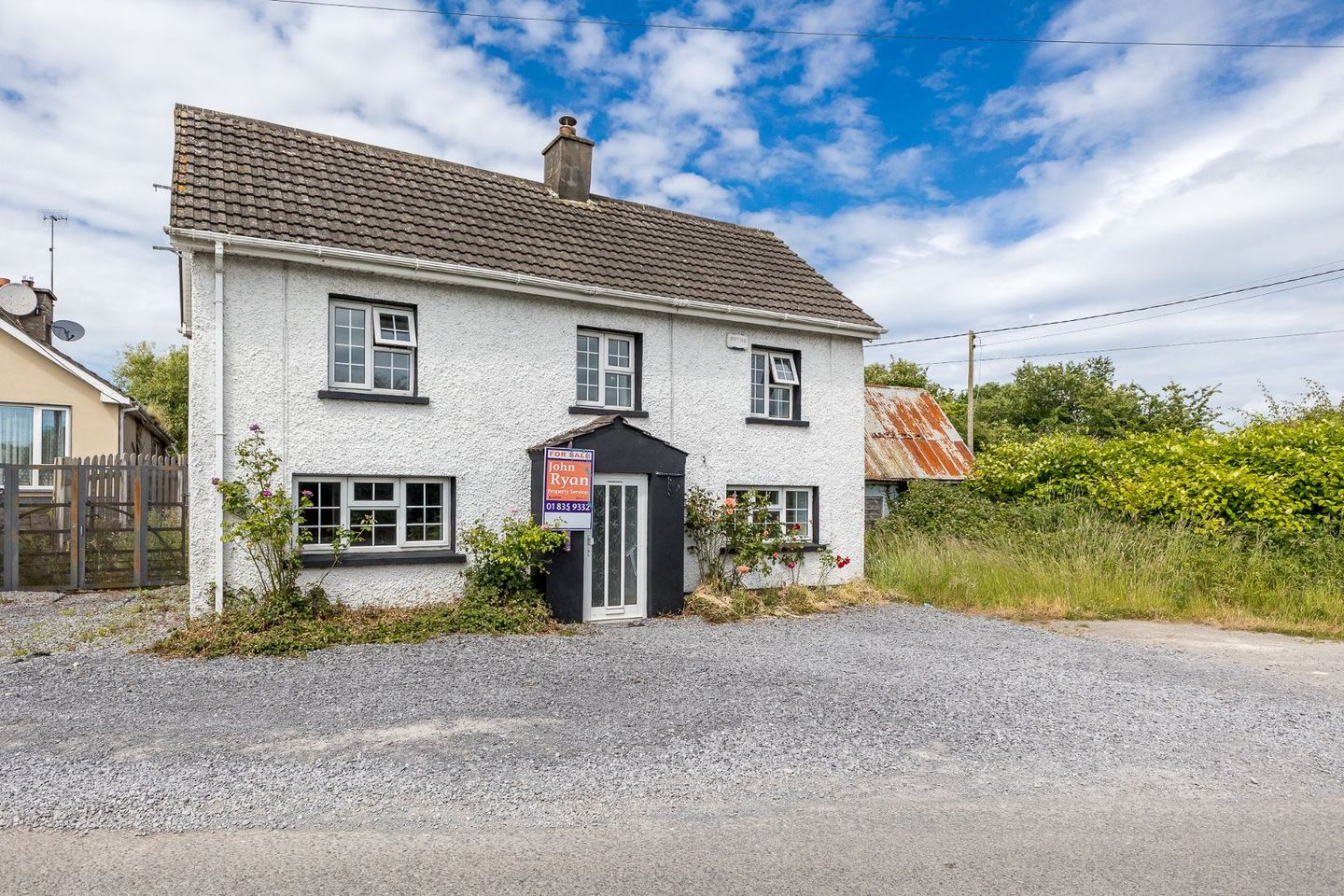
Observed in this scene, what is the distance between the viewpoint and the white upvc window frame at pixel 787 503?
14.3 meters

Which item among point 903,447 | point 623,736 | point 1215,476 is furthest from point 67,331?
point 1215,476

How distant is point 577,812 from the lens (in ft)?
16.2

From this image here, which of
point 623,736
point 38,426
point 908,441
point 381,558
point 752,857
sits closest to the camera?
point 752,857

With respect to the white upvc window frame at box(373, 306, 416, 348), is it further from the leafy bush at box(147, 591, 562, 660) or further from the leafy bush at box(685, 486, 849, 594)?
the leafy bush at box(685, 486, 849, 594)

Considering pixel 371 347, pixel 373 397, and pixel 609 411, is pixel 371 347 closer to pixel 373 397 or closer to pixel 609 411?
pixel 373 397

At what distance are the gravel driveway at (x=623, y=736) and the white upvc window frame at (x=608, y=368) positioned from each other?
173 inches

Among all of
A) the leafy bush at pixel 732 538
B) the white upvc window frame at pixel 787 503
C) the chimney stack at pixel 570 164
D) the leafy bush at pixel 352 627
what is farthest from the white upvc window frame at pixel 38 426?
the white upvc window frame at pixel 787 503

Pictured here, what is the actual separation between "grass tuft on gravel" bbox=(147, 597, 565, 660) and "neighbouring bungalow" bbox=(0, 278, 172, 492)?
11636mm

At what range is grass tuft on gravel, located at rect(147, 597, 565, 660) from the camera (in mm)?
9148

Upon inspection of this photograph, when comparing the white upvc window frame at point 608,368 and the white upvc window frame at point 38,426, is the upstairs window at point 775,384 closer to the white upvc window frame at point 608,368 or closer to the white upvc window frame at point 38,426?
the white upvc window frame at point 608,368

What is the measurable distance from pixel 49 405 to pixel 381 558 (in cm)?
1299

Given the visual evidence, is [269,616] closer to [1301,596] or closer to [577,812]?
[577,812]

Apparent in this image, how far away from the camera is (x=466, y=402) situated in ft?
38.8

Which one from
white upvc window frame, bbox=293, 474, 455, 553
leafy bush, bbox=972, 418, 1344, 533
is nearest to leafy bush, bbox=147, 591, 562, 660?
white upvc window frame, bbox=293, 474, 455, 553
